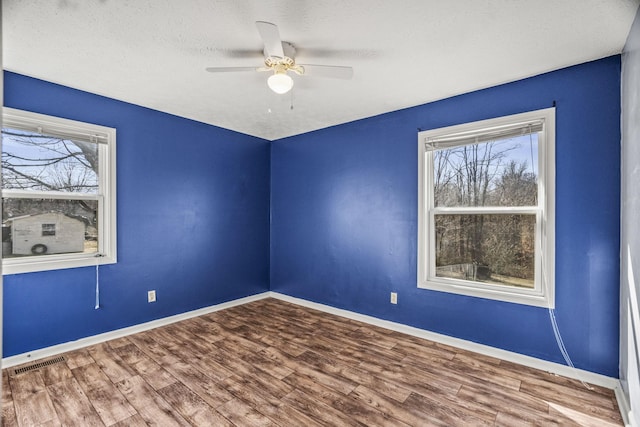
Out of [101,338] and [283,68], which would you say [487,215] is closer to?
[283,68]

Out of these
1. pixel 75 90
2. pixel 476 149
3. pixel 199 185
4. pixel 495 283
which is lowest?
pixel 495 283

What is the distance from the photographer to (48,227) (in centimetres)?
289

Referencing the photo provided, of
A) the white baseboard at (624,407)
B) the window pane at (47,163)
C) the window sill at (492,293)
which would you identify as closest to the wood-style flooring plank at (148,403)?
the window pane at (47,163)

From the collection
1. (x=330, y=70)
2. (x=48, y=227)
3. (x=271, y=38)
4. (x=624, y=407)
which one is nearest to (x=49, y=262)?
(x=48, y=227)

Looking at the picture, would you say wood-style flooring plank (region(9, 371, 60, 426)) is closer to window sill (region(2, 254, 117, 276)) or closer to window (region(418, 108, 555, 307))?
window sill (region(2, 254, 117, 276))

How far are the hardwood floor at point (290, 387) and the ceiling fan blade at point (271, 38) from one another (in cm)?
228

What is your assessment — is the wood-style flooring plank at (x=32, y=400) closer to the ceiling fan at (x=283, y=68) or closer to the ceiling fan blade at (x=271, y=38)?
the ceiling fan at (x=283, y=68)

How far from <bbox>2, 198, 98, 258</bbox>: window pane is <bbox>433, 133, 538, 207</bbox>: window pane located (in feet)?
11.0

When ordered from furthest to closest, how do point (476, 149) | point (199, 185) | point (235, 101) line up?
point (199, 185) → point (235, 101) → point (476, 149)

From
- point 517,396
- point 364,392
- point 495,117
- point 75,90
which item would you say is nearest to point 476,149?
point 495,117

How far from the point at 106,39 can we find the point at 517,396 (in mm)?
3661

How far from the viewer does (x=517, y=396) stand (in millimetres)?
2252

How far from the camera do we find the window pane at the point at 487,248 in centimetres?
278

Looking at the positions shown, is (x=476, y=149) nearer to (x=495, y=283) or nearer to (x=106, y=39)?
(x=495, y=283)
